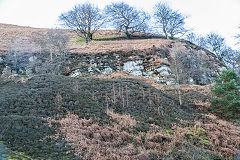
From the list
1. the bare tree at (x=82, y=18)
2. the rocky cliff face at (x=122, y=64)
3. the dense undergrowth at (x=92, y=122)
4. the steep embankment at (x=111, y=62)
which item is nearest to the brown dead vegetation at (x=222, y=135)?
the dense undergrowth at (x=92, y=122)

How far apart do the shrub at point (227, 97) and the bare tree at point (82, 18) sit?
82.2 ft

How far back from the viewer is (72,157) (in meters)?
6.82

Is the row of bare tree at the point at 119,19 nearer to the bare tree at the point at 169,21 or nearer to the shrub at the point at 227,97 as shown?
the bare tree at the point at 169,21

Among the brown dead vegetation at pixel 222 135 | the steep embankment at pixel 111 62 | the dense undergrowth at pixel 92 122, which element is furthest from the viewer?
the steep embankment at pixel 111 62

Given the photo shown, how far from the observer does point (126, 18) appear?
37.8 metres

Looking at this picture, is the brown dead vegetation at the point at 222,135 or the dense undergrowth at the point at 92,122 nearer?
the dense undergrowth at the point at 92,122

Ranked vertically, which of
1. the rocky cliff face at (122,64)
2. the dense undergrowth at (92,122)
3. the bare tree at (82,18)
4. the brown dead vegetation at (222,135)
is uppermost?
the bare tree at (82,18)

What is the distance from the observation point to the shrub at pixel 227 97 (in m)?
13.9

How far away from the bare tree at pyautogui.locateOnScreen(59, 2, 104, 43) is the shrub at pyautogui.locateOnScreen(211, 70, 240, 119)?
25046 mm

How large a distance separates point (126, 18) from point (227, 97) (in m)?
27.7

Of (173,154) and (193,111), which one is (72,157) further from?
(193,111)

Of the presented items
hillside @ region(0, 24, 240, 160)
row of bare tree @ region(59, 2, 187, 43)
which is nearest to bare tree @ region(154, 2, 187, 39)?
row of bare tree @ region(59, 2, 187, 43)

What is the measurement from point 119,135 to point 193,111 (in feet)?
25.6

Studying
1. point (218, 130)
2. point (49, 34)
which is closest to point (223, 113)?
point (218, 130)
